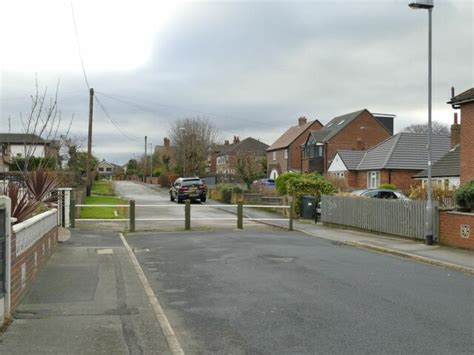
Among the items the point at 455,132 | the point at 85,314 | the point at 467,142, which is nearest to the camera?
the point at 85,314

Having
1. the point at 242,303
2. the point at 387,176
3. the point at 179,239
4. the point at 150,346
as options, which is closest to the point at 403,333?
the point at 242,303

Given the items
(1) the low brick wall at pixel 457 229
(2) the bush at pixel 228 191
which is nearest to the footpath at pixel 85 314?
(1) the low brick wall at pixel 457 229

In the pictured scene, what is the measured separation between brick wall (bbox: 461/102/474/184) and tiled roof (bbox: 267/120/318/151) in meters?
43.6

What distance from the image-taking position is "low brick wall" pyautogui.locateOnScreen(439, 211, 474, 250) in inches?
548

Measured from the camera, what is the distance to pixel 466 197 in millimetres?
14750

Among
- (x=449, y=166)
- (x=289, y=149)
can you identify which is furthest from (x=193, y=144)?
(x=449, y=166)

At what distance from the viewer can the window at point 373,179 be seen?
44250 millimetres

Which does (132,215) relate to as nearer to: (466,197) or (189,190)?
(466,197)

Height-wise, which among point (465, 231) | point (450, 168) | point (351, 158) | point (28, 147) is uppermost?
point (351, 158)

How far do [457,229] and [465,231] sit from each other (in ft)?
1.22

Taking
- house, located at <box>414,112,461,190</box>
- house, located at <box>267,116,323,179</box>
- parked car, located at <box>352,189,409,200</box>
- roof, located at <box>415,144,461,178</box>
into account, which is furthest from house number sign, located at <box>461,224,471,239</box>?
house, located at <box>267,116,323,179</box>

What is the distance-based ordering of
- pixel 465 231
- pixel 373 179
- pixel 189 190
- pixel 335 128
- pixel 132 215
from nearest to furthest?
pixel 465 231 < pixel 132 215 < pixel 189 190 < pixel 373 179 < pixel 335 128

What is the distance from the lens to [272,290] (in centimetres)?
845

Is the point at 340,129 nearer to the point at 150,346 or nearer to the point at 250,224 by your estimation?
the point at 250,224
